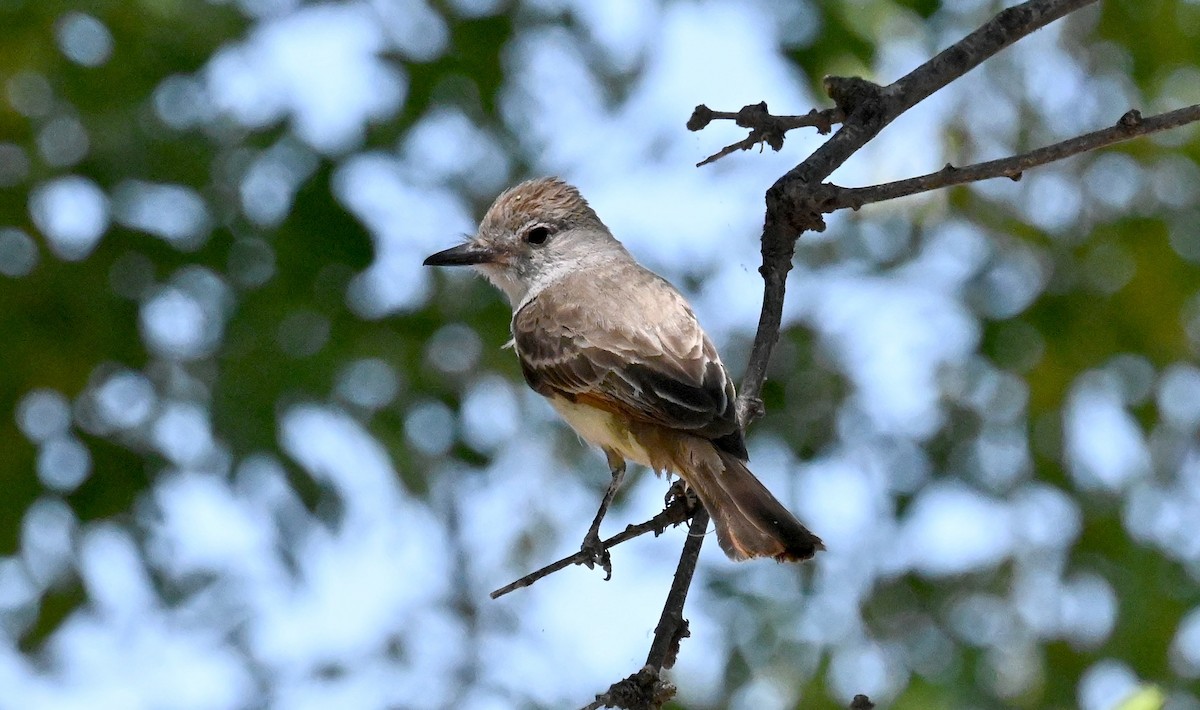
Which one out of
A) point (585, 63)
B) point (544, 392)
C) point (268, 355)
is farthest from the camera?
point (585, 63)

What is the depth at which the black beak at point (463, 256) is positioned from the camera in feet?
18.4

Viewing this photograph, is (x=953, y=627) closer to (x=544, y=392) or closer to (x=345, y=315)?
(x=544, y=392)

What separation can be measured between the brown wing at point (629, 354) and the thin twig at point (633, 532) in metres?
0.31

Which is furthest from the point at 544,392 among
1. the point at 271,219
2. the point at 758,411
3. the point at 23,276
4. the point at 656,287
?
the point at 23,276

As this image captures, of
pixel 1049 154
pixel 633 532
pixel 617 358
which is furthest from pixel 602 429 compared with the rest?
pixel 1049 154

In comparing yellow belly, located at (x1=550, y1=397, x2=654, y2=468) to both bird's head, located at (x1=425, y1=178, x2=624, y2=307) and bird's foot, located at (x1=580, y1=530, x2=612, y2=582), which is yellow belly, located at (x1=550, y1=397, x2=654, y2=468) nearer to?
bird's foot, located at (x1=580, y1=530, x2=612, y2=582)

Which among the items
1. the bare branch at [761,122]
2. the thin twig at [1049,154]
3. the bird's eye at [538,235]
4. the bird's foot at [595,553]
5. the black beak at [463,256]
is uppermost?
the bird's eye at [538,235]

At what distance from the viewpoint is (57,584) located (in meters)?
6.35

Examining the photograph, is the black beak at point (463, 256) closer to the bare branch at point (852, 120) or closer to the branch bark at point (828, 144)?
the branch bark at point (828, 144)

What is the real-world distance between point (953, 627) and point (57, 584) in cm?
399

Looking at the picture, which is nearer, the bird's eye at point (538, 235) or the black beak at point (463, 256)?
the black beak at point (463, 256)

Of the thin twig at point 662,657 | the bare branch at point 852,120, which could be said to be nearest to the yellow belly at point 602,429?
the bare branch at point 852,120

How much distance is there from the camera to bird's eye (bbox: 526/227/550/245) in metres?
5.85

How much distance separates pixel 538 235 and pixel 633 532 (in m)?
2.36
